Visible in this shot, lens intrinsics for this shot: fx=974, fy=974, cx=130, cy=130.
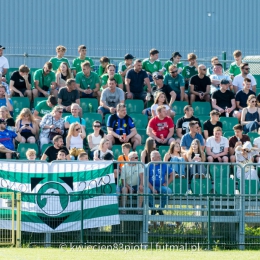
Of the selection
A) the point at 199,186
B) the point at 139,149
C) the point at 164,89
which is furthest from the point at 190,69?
the point at 199,186

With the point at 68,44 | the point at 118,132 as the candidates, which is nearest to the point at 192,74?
the point at 118,132

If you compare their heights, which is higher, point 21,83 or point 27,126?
point 21,83

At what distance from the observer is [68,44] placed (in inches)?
1261

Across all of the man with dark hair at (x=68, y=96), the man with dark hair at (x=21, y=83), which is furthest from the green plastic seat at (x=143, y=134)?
the man with dark hair at (x=21, y=83)

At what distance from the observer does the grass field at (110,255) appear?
51.9 feet

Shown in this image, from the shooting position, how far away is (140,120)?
22266 mm

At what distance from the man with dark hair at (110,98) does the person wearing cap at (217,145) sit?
8.74 ft

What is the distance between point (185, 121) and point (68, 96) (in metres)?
2.75

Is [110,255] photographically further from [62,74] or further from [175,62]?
[175,62]

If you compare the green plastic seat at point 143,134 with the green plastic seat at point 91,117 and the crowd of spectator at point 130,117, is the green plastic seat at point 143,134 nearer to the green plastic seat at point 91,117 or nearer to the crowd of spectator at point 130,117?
the crowd of spectator at point 130,117

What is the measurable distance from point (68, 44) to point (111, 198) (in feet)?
47.5

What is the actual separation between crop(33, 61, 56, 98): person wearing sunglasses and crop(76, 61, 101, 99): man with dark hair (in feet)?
2.04

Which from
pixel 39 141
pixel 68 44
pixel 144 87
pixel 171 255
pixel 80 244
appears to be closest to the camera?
pixel 171 255

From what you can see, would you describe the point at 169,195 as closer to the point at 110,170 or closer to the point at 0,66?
the point at 110,170
